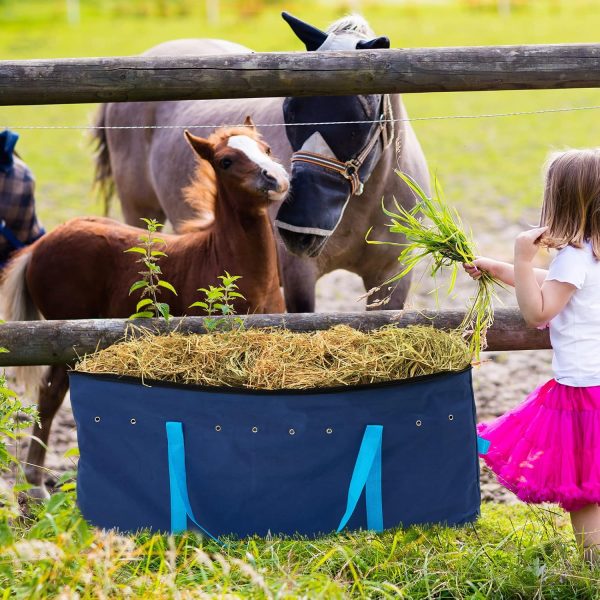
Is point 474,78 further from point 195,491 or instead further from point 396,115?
point 195,491

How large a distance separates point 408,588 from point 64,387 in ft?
Answer: 6.78

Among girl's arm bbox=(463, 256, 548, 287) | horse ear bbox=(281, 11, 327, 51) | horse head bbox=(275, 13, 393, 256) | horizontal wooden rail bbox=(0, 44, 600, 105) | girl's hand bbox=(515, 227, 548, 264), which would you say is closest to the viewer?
girl's hand bbox=(515, 227, 548, 264)

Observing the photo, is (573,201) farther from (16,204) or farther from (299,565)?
(16,204)

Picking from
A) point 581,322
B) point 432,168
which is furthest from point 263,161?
point 432,168

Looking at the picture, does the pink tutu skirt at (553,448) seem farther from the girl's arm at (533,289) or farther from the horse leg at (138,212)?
the horse leg at (138,212)

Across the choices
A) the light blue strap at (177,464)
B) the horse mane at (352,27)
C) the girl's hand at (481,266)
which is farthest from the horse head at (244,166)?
the light blue strap at (177,464)

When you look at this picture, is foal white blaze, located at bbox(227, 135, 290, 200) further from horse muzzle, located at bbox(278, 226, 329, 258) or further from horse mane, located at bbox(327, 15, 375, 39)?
horse mane, located at bbox(327, 15, 375, 39)

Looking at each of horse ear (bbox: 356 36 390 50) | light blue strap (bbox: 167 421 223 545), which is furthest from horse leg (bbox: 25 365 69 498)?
horse ear (bbox: 356 36 390 50)

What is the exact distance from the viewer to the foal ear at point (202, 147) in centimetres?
359

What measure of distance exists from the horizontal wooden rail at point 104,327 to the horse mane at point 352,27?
130 centimetres

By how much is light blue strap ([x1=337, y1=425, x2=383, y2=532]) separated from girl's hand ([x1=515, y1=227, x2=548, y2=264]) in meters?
0.61

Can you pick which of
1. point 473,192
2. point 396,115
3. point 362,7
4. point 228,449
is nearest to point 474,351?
point 228,449

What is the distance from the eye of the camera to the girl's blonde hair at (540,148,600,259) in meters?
2.61

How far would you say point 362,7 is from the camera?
26.5m
